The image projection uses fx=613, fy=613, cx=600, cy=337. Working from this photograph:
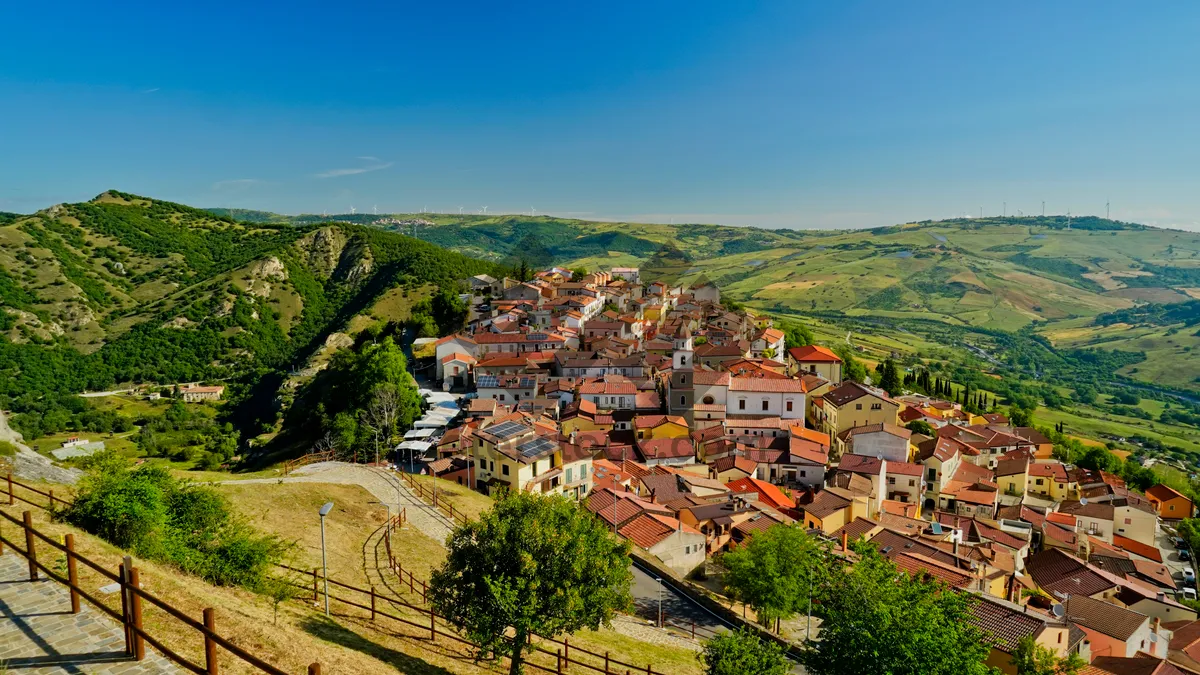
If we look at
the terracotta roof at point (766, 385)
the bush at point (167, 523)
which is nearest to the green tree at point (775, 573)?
the bush at point (167, 523)

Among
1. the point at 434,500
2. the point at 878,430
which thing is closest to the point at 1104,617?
the point at 878,430

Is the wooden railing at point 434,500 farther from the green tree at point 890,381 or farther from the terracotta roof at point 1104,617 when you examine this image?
the green tree at point 890,381

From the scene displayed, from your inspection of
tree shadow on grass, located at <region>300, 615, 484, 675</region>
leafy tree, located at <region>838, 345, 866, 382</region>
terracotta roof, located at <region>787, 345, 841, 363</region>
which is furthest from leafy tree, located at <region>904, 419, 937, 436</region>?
tree shadow on grass, located at <region>300, 615, 484, 675</region>

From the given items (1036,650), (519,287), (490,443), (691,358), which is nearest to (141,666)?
(1036,650)

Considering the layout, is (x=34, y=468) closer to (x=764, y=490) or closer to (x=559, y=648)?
(x=559, y=648)

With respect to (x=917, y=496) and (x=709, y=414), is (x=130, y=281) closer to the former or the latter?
(x=709, y=414)
